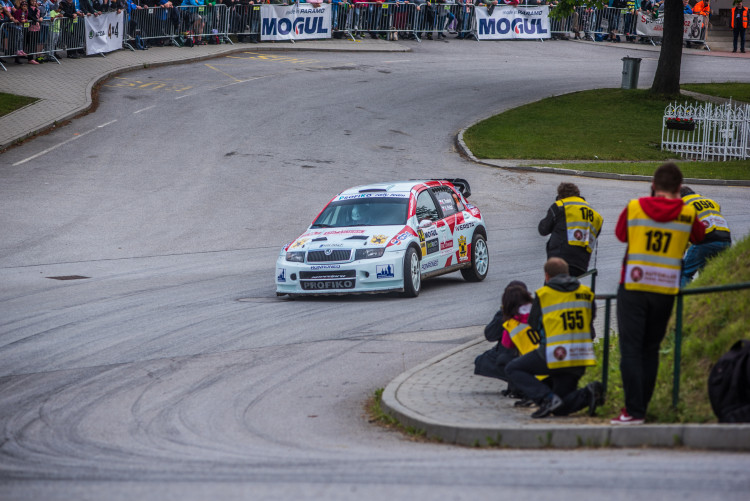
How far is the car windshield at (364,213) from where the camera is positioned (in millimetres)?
15477

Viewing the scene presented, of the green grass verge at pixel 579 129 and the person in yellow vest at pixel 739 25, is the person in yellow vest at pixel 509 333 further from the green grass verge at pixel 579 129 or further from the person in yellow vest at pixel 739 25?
the person in yellow vest at pixel 739 25

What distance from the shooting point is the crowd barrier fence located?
1363 inches

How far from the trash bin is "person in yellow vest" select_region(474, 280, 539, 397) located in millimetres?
28873

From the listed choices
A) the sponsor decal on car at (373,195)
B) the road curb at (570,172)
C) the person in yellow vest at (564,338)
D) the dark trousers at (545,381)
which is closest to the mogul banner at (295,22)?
the road curb at (570,172)

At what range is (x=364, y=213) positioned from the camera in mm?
15750

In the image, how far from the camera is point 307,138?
2881 cm

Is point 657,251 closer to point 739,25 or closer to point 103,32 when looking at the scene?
point 103,32

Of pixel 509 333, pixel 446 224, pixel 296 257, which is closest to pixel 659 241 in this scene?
pixel 509 333

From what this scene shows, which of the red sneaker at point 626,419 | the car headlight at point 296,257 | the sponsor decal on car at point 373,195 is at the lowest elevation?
the car headlight at point 296,257

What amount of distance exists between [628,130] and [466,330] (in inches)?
829

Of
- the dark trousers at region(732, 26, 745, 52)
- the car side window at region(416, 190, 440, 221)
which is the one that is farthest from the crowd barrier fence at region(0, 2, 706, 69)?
the car side window at region(416, 190, 440, 221)

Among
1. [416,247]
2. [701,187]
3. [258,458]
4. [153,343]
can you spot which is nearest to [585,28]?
[701,187]

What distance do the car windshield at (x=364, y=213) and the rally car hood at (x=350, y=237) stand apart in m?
0.28

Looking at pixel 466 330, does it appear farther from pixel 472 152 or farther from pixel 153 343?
pixel 472 152
